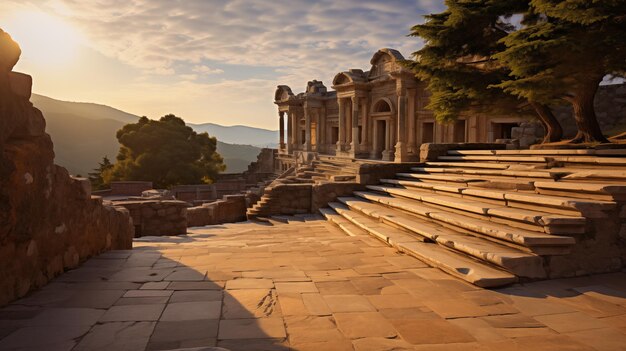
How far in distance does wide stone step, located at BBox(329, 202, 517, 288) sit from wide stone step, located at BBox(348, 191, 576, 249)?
0.48 m

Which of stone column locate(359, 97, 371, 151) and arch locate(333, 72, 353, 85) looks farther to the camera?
stone column locate(359, 97, 371, 151)

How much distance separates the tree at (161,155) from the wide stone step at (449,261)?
3236cm

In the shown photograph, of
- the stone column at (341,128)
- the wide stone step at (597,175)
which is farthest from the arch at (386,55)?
the wide stone step at (597,175)

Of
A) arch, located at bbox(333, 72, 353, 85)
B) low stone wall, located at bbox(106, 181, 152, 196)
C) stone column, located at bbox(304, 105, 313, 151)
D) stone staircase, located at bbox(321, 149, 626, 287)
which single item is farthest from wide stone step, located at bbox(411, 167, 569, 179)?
stone column, located at bbox(304, 105, 313, 151)

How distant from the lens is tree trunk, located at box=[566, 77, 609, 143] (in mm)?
9940

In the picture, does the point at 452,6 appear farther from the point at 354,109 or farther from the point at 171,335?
the point at 354,109

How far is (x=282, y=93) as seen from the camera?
135 feet

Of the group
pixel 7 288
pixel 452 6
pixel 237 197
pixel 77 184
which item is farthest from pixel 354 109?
pixel 7 288

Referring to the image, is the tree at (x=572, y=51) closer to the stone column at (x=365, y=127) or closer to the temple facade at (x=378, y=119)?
the temple facade at (x=378, y=119)

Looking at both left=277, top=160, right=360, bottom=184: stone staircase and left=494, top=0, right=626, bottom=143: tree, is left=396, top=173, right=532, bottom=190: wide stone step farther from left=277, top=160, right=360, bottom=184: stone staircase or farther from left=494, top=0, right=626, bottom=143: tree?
left=277, top=160, right=360, bottom=184: stone staircase

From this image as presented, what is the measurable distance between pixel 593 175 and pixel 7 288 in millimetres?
7484

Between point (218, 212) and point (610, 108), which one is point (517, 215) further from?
point (610, 108)

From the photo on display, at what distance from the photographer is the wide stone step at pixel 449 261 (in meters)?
4.27

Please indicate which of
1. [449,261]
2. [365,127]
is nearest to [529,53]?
[449,261]
